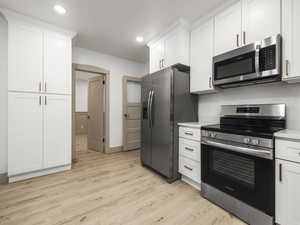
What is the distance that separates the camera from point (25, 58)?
2.29 metres

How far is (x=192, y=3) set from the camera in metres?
1.99

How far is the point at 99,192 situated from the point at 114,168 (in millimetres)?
841

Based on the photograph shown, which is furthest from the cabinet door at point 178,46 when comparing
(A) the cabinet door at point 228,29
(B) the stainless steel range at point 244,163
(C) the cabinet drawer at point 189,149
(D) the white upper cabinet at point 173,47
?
(C) the cabinet drawer at point 189,149

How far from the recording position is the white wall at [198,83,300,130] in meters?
1.59

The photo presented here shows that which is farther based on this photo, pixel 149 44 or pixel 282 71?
pixel 149 44

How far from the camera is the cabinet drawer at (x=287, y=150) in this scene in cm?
115

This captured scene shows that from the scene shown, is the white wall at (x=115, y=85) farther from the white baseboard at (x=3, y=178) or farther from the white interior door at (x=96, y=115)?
the white baseboard at (x=3, y=178)

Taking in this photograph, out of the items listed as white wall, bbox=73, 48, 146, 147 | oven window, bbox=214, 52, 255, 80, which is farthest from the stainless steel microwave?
white wall, bbox=73, 48, 146, 147

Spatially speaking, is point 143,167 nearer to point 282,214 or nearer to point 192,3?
point 282,214

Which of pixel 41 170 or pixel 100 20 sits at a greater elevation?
pixel 100 20

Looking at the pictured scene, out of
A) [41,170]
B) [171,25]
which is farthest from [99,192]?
[171,25]

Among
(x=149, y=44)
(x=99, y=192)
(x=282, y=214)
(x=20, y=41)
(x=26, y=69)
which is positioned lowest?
(x=99, y=192)

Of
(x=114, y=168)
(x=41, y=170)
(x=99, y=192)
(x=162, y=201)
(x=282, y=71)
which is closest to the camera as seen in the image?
(x=282, y=71)

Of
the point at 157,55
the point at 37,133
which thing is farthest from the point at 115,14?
the point at 37,133
